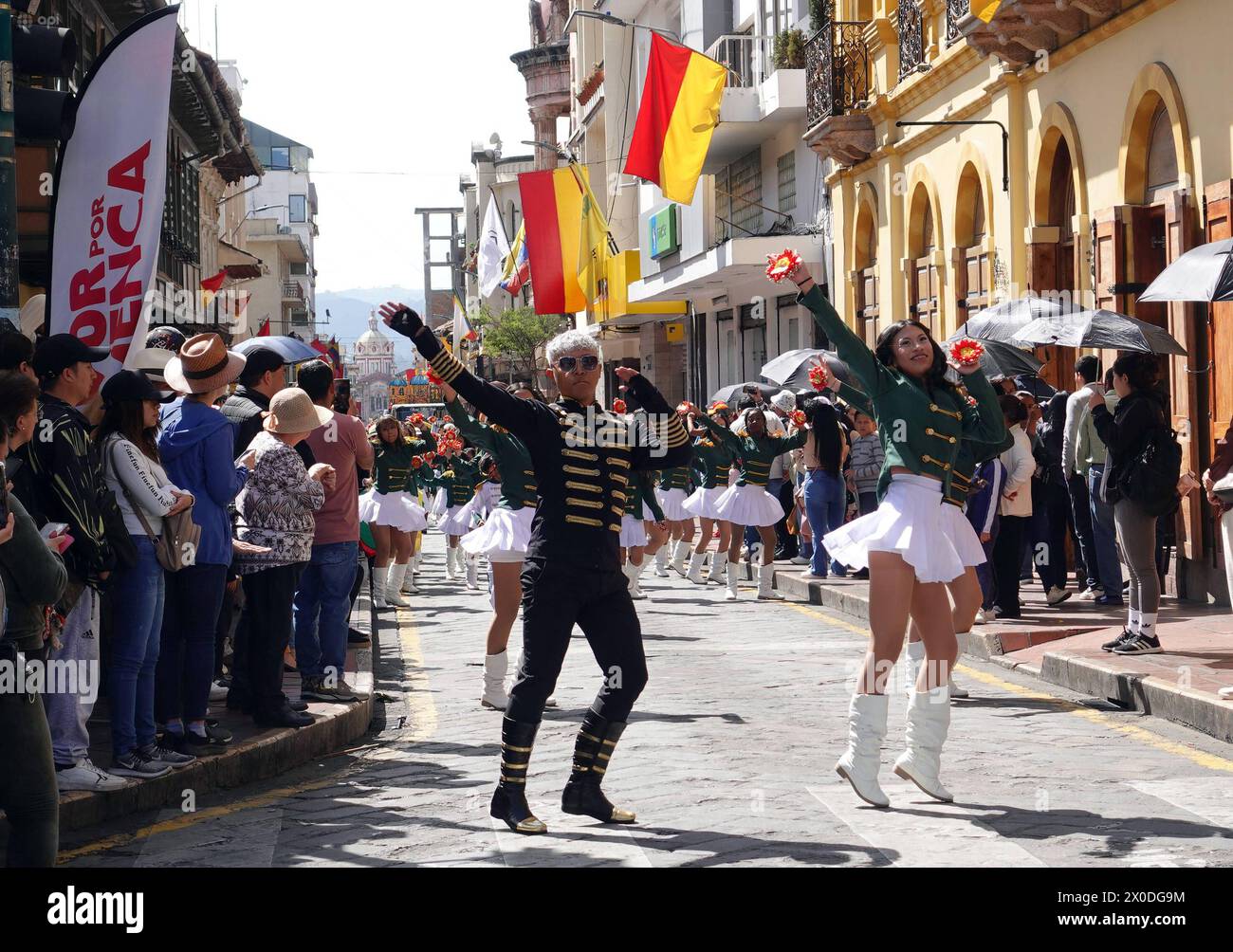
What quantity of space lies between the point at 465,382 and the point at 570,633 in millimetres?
1050

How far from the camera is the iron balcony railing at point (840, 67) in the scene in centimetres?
Answer: 2495

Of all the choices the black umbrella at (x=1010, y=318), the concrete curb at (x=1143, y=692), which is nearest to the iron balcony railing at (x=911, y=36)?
the black umbrella at (x=1010, y=318)

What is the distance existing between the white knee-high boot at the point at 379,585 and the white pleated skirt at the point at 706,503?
3.24m

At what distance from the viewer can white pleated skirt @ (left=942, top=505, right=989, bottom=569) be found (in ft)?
24.8

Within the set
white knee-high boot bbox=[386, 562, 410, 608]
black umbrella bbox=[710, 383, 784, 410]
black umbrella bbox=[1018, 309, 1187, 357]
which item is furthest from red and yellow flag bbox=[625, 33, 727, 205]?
black umbrella bbox=[1018, 309, 1187, 357]

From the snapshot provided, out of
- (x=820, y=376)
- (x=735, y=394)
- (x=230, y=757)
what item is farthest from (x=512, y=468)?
(x=735, y=394)

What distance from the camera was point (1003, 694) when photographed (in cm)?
1062

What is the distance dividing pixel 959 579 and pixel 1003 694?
286 centimetres

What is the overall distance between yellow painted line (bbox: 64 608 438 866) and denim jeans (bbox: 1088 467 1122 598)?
18.0ft

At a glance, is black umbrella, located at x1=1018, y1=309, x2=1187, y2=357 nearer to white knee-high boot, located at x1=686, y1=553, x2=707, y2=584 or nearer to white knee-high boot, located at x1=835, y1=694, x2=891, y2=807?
white knee-high boot, located at x1=686, y1=553, x2=707, y2=584

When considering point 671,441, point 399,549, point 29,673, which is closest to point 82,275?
point 671,441

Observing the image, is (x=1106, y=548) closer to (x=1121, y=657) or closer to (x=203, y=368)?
(x=1121, y=657)

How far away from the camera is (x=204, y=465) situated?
827cm
